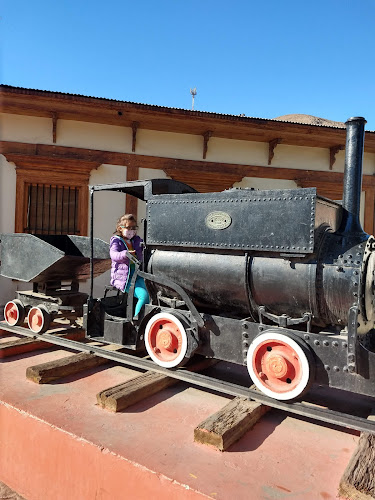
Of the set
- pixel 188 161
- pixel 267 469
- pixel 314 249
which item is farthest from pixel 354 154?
pixel 188 161

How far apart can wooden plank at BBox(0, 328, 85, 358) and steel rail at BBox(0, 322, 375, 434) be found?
121 mm

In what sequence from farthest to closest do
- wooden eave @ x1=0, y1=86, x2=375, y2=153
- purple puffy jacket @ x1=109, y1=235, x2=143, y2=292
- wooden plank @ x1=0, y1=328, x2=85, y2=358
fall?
wooden eave @ x1=0, y1=86, x2=375, y2=153, wooden plank @ x1=0, y1=328, x2=85, y2=358, purple puffy jacket @ x1=109, y1=235, x2=143, y2=292

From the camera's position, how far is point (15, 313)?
510cm

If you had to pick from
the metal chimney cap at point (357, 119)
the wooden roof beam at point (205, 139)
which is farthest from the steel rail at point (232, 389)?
the wooden roof beam at point (205, 139)

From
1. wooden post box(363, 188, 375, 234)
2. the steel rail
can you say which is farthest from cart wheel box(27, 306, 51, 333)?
wooden post box(363, 188, 375, 234)

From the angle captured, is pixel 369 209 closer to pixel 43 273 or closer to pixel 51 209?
pixel 51 209

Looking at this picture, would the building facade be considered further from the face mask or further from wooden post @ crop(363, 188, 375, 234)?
the face mask

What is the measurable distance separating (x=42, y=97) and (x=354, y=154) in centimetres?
662

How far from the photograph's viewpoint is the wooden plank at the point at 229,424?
99.6 inches

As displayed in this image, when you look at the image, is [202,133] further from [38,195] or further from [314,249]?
[314,249]

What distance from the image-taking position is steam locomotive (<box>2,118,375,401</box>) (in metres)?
2.80

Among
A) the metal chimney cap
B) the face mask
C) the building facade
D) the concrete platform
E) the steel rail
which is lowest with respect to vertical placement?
the concrete platform

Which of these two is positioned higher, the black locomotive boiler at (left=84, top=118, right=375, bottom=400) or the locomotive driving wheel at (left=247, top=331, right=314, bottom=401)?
the black locomotive boiler at (left=84, top=118, right=375, bottom=400)

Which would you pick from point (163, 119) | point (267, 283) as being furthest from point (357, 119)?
point (163, 119)
